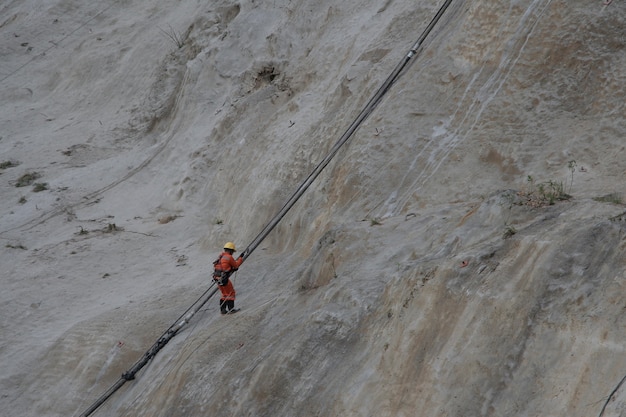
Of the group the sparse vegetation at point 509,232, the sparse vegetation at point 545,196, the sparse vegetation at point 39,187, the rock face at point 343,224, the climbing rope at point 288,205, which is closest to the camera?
the rock face at point 343,224

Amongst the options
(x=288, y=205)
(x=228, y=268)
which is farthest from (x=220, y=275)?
(x=288, y=205)

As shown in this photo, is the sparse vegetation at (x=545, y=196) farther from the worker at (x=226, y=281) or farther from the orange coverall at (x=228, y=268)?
the orange coverall at (x=228, y=268)

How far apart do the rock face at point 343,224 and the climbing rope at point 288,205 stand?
143 millimetres

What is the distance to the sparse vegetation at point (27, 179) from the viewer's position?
20766 mm

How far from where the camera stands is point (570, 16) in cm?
1091

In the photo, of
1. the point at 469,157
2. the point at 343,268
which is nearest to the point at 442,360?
the point at 343,268

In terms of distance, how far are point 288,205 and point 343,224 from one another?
3.02 meters

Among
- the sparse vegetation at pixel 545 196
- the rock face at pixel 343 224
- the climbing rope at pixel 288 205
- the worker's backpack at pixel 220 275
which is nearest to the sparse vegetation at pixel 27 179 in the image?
the rock face at pixel 343 224

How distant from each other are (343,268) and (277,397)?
5.83 ft

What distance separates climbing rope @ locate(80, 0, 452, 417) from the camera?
11.8 m

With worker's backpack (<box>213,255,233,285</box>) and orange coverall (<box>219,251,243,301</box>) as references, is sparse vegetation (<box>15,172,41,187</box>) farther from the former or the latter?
worker's backpack (<box>213,255,233,285</box>)

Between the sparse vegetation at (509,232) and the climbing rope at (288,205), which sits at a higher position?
the climbing rope at (288,205)

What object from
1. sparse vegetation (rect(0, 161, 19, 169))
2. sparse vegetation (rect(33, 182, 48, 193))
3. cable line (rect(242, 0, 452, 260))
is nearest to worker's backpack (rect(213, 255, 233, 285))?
cable line (rect(242, 0, 452, 260))

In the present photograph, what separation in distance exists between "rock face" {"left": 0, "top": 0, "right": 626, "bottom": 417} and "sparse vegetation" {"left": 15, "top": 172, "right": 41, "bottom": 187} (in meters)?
0.15
